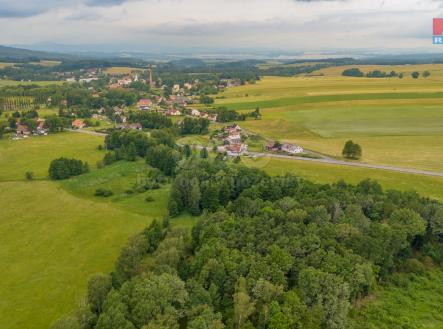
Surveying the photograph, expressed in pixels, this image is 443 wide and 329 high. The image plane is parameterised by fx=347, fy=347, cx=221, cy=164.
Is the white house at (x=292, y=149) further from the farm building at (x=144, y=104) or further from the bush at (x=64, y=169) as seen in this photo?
the farm building at (x=144, y=104)

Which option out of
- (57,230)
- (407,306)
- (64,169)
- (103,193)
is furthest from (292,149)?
(57,230)

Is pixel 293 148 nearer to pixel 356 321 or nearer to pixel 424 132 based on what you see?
pixel 424 132

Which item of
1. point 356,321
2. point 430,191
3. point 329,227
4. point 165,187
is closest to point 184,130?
point 165,187

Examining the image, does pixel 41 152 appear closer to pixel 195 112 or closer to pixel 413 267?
pixel 195 112

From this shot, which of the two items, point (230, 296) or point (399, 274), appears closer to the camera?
point (230, 296)

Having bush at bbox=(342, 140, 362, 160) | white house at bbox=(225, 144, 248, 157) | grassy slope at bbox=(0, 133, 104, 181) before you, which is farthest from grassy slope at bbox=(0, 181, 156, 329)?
bush at bbox=(342, 140, 362, 160)

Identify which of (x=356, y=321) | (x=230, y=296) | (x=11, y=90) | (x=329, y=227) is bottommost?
(x=356, y=321)

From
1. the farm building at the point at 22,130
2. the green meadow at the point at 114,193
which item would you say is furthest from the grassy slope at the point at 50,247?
the farm building at the point at 22,130
